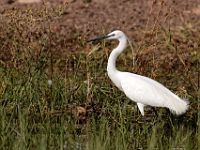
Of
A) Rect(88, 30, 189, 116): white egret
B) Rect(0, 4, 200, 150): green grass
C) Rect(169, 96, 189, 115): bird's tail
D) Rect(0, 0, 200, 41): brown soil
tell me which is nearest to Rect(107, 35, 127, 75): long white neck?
Rect(88, 30, 189, 116): white egret

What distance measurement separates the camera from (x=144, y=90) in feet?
27.1

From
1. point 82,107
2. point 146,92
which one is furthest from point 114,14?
point 82,107

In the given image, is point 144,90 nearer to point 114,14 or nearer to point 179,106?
point 179,106

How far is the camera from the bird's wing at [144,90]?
8.11 meters

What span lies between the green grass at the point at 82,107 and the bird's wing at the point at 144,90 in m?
0.12

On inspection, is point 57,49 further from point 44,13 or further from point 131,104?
point 44,13

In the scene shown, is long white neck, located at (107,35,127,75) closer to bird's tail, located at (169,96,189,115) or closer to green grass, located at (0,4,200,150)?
green grass, located at (0,4,200,150)

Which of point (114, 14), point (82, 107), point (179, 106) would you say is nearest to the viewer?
point (179, 106)

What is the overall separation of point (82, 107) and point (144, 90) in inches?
24.0

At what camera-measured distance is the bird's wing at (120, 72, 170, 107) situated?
26.6 ft

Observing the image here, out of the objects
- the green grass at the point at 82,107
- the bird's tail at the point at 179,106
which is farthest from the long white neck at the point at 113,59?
the bird's tail at the point at 179,106

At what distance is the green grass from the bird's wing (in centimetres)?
12

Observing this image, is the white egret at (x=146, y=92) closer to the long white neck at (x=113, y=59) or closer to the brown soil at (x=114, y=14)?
the long white neck at (x=113, y=59)

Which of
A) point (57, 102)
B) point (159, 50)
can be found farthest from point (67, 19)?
point (57, 102)
